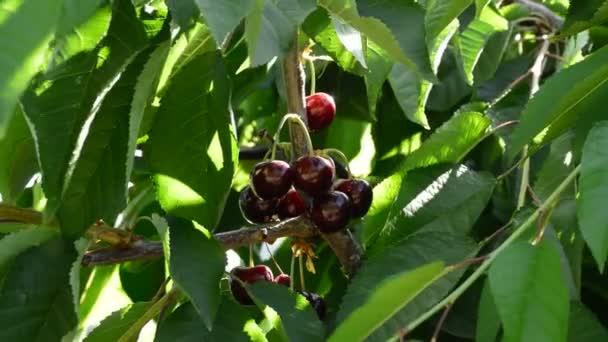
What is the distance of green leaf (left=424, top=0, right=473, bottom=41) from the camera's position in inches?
33.8

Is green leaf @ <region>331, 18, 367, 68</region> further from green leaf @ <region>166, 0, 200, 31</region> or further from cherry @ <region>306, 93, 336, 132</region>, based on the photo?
cherry @ <region>306, 93, 336, 132</region>

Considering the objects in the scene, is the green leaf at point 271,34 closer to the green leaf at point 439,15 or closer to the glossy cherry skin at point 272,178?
the green leaf at point 439,15

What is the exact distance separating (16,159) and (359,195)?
322 mm

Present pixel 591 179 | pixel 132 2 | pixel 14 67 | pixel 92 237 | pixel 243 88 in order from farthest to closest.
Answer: pixel 243 88 < pixel 92 237 < pixel 132 2 < pixel 591 179 < pixel 14 67

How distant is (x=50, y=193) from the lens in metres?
0.84

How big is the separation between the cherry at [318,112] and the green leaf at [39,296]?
1.14 ft

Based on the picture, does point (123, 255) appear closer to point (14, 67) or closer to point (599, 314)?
point (14, 67)

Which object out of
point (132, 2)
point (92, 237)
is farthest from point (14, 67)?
point (92, 237)

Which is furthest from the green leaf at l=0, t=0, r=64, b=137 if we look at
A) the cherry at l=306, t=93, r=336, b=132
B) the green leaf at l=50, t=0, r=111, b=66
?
the cherry at l=306, t=93, r=336, b=132

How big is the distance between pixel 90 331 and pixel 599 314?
2.05 feet

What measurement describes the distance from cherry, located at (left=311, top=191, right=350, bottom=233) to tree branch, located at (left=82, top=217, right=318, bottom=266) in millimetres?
37

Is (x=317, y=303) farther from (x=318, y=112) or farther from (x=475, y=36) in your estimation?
(x=475, y=36)

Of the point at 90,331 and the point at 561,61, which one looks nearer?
the point at 90,331

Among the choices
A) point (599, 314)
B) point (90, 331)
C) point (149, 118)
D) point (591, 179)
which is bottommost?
point (599, 314)
